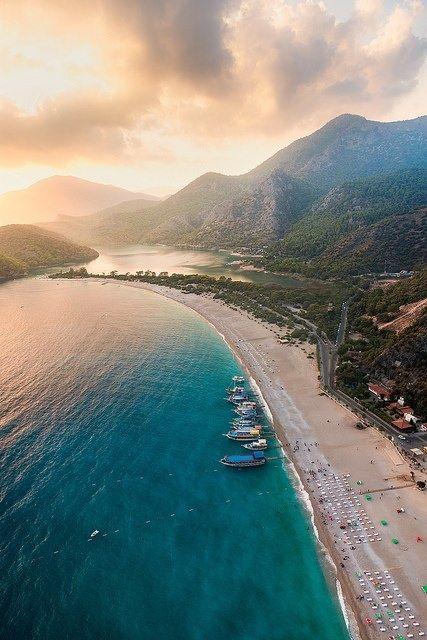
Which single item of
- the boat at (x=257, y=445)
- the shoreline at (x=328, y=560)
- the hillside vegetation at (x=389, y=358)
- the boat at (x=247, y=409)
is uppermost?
the hillside vegetation at (x=389, y=358)

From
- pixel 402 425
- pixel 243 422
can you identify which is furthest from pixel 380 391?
pixel 243 422

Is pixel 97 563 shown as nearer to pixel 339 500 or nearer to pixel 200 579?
pixel 200 579

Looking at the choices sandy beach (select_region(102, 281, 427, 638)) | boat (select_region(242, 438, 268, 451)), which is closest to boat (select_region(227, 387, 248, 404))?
sandy beach (select_region(102, 281, 427, 638))

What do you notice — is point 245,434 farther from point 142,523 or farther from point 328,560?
point 328,560

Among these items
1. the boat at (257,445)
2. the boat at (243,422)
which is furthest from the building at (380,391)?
the boat at (257,445)

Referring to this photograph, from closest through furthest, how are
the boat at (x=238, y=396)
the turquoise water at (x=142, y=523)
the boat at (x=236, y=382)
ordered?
the turquoise water at (x=142, y=523) < the boat at (x=238, y=396) < the boat at (x=236, y=382)

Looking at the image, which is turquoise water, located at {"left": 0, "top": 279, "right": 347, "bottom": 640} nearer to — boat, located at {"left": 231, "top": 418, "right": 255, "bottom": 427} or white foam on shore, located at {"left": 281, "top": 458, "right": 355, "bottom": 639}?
white foam on shore, located at {"left": 281, "top": 458, "right": 355, "bottom": 639}

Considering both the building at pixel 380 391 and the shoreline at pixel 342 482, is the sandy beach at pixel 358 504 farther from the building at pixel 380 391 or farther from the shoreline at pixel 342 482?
the building at pixel 380 391

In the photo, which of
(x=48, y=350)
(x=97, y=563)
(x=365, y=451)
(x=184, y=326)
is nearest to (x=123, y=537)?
(x=97, y=563)
